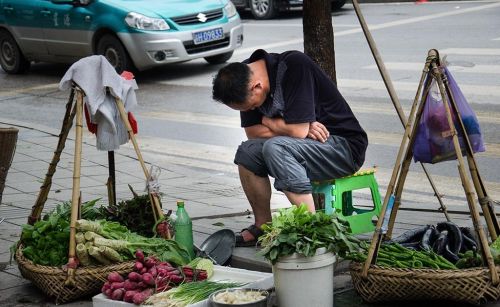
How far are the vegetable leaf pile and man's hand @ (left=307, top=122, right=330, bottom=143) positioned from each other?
0.67m

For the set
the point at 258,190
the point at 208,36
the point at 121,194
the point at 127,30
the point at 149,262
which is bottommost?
the point at 208,36

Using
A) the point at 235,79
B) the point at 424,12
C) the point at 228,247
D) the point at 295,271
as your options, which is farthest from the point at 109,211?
the point at 424,12

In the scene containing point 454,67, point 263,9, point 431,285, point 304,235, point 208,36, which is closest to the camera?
point 431,285

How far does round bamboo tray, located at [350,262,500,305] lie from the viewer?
4.45m

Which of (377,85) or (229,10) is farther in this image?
(229,10)

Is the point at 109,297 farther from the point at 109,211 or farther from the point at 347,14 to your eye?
the point at 347,14

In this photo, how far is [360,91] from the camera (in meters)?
11.8

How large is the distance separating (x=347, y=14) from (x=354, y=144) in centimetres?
1557

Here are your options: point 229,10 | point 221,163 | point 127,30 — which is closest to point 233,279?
point 221,163

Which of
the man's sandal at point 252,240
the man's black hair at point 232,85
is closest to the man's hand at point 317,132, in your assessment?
the man's black hair at point 232,85

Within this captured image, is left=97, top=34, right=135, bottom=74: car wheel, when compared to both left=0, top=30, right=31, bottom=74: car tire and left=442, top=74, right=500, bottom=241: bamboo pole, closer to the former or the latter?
left=0, top=30, right=31, bottom=74: car tire

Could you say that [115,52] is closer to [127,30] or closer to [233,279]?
[127,30]

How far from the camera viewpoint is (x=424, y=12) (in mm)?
19656

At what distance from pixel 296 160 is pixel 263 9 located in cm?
1606
